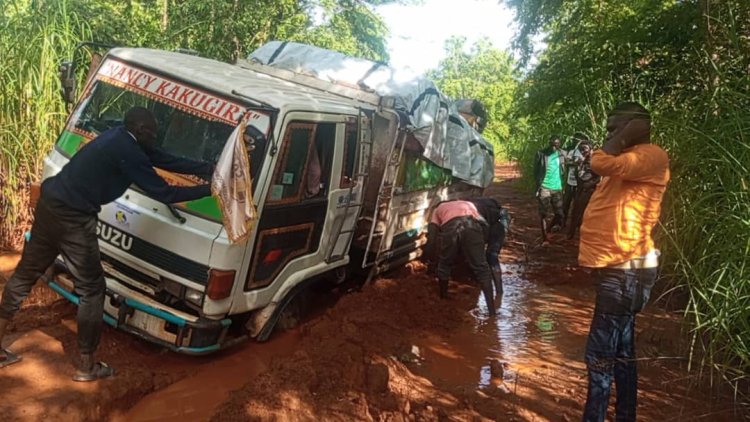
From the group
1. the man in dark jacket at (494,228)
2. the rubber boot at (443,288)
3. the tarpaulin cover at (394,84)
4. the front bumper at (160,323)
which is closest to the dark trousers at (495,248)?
the man in dark jacket at (494,228)

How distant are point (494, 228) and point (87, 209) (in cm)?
441

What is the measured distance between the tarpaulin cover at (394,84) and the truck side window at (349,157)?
811 millimetres

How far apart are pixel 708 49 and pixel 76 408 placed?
5521 mm

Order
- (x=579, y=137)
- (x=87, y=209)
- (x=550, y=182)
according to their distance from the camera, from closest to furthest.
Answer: (x=87, y=209) → (x=550, y=182) → (x=579, y=137)

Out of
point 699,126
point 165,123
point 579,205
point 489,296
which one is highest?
point 699,126

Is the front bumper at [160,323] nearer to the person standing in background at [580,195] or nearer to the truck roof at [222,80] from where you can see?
the truck roof at [222,80]

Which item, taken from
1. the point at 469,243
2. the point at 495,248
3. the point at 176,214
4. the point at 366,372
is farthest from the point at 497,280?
the point at 176,214

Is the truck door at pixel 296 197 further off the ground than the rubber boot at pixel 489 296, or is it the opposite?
the truck door at pixel 296 197

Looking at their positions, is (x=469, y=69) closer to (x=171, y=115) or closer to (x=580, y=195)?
(x=580, y=195)

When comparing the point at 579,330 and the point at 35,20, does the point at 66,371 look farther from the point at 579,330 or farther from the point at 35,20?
the point at 579,330

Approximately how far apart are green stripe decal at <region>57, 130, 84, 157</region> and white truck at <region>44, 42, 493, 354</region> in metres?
0.01

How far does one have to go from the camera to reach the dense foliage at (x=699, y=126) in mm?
3486

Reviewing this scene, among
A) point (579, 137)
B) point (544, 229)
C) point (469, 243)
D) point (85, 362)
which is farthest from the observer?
point (544, 229)

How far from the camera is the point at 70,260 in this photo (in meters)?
3.33
